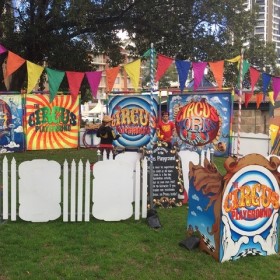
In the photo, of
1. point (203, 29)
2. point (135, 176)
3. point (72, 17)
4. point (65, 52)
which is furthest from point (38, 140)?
point (135, 176)

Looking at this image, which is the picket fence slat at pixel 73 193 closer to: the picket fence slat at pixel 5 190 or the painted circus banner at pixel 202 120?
the picket fence slat at pixel 5 190

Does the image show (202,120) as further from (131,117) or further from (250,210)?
(250,210)

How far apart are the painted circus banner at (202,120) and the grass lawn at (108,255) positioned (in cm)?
872

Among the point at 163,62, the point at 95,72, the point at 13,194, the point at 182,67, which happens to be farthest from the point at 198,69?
the point at 13,194

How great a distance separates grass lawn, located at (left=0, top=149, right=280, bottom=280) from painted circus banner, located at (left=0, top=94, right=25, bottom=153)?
379 inches

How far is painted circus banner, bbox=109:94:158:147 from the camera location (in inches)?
626

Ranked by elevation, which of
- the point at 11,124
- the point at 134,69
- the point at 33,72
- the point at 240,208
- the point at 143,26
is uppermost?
the point at 143,26

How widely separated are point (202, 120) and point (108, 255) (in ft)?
34.2

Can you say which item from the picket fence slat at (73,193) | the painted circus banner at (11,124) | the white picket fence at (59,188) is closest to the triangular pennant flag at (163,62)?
the white picket fence at (59,188)

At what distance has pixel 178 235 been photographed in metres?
5.82

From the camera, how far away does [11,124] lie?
1531cm

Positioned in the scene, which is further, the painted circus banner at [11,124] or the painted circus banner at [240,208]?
the painted circus banner at [11,124]

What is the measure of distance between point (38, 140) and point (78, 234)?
10834 millimetres

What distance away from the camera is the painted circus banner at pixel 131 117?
15906 mm
